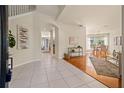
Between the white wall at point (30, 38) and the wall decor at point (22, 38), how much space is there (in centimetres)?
20

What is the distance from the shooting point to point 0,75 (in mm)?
1347

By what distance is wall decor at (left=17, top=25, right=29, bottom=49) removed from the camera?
7.15m

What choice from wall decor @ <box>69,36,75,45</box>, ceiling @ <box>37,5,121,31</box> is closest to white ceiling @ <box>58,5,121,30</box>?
ceiling @ <box>37,5,121,31</box>

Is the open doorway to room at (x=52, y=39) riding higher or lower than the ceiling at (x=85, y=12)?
lower

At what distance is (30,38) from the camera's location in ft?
27.7

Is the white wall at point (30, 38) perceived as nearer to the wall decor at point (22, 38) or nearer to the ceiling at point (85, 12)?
the wall decor at point (22, 38)

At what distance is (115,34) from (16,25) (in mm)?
10484

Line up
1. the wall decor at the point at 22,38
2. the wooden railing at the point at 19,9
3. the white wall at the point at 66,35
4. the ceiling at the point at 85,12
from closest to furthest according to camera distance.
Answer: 1. the ceiling at the point at 85,12
2. the wooden railing at the point at 19,9
3. the wall decor at the point at 22,38
4. the white wall at the point at 66,35

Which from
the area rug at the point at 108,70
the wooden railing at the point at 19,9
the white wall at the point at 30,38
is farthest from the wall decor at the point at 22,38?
the area rug at the point at 108,70

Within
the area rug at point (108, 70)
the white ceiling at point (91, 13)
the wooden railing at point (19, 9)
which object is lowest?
the area rug at point (108, 70)

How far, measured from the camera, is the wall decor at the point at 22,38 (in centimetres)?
715

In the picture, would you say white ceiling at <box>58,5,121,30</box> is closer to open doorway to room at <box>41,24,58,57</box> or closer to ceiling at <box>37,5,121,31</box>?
ceiling at <box>37,5,121,31</box>
